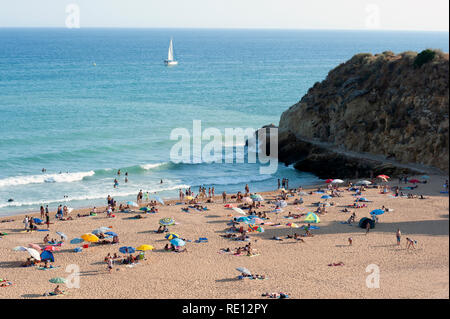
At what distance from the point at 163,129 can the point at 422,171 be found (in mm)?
32188

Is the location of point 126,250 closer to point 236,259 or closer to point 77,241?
point 77,241

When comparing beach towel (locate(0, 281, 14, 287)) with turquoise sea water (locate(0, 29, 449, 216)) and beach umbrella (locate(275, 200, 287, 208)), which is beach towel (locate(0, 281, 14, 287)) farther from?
beach umbrella (locate(275, 200, 287, 208))

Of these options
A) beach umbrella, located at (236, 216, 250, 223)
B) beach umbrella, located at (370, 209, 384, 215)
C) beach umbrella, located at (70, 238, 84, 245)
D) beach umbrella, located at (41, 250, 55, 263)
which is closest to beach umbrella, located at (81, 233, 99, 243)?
beach umbrella, located at (70, 238, 84, 245)

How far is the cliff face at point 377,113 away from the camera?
39.2 metres

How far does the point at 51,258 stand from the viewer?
23969 mm

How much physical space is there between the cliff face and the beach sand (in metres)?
8.35

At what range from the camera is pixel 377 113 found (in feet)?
143

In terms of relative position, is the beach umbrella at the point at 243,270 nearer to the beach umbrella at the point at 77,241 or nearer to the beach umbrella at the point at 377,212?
the beach umbrella at the point at 77,241

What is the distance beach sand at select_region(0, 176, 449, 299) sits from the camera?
20484 mm

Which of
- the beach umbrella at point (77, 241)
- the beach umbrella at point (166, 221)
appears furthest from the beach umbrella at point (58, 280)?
the beach umbrella at point (166, 221)
